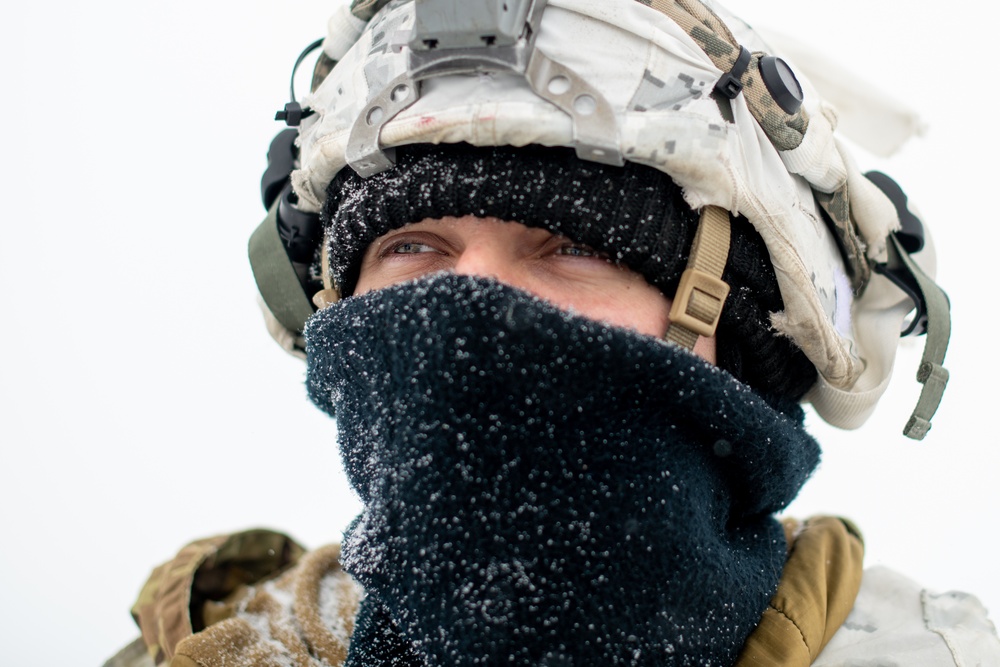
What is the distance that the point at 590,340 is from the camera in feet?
3.86

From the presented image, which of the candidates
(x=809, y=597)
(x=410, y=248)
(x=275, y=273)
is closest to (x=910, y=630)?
(x=809, y=597)

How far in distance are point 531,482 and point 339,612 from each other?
859mm

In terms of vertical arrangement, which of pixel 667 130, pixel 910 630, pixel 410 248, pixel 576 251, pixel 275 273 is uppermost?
pixel 667 130

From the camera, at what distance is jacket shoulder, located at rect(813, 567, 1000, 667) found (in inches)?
54.7

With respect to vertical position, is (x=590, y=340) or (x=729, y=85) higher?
(x=729, y=85)

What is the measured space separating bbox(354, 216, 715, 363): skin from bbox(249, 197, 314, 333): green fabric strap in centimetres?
49

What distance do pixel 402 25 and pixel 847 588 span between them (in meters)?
1.32

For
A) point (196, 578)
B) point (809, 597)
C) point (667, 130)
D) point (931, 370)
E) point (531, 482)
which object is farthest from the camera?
point (196, 578)

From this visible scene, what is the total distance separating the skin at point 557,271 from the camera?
135 cm

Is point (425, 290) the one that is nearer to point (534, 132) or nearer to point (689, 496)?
point (534, 132)

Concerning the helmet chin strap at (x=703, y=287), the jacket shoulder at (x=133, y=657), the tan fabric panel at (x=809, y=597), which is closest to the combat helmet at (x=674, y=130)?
the helmet chin strap at (x=703, y=287)

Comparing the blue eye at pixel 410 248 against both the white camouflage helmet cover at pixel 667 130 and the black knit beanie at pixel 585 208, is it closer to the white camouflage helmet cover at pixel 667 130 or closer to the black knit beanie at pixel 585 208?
the black knit beanie at pixel 585 208

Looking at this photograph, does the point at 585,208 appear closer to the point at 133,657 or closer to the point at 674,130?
the point at 674,130

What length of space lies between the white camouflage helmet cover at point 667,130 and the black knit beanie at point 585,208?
0.11ft
